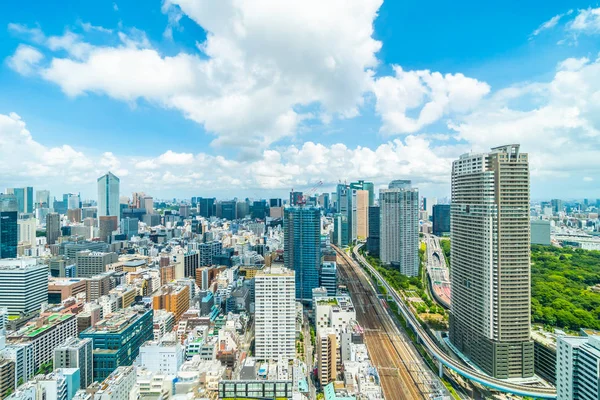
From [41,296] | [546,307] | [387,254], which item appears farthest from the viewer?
[387,254]

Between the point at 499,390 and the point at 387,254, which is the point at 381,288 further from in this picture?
the point at 499,390

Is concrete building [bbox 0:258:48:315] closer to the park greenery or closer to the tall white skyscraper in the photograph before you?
the tall white skyscraper

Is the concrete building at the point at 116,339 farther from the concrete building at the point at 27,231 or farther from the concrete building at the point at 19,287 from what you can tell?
the concrete building at the point at 27,231

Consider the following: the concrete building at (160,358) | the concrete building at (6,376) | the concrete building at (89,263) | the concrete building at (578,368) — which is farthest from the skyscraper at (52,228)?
the concrete building at (578,368)

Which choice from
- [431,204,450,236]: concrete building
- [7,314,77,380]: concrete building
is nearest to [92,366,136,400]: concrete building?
[7,314,77,380]: concrete building

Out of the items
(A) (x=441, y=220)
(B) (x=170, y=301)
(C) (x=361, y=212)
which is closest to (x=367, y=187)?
(C) (x=361, y=212)

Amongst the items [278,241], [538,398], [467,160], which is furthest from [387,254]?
[538,398]

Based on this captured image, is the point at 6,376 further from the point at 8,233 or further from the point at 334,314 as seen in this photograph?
the point at 8,233
